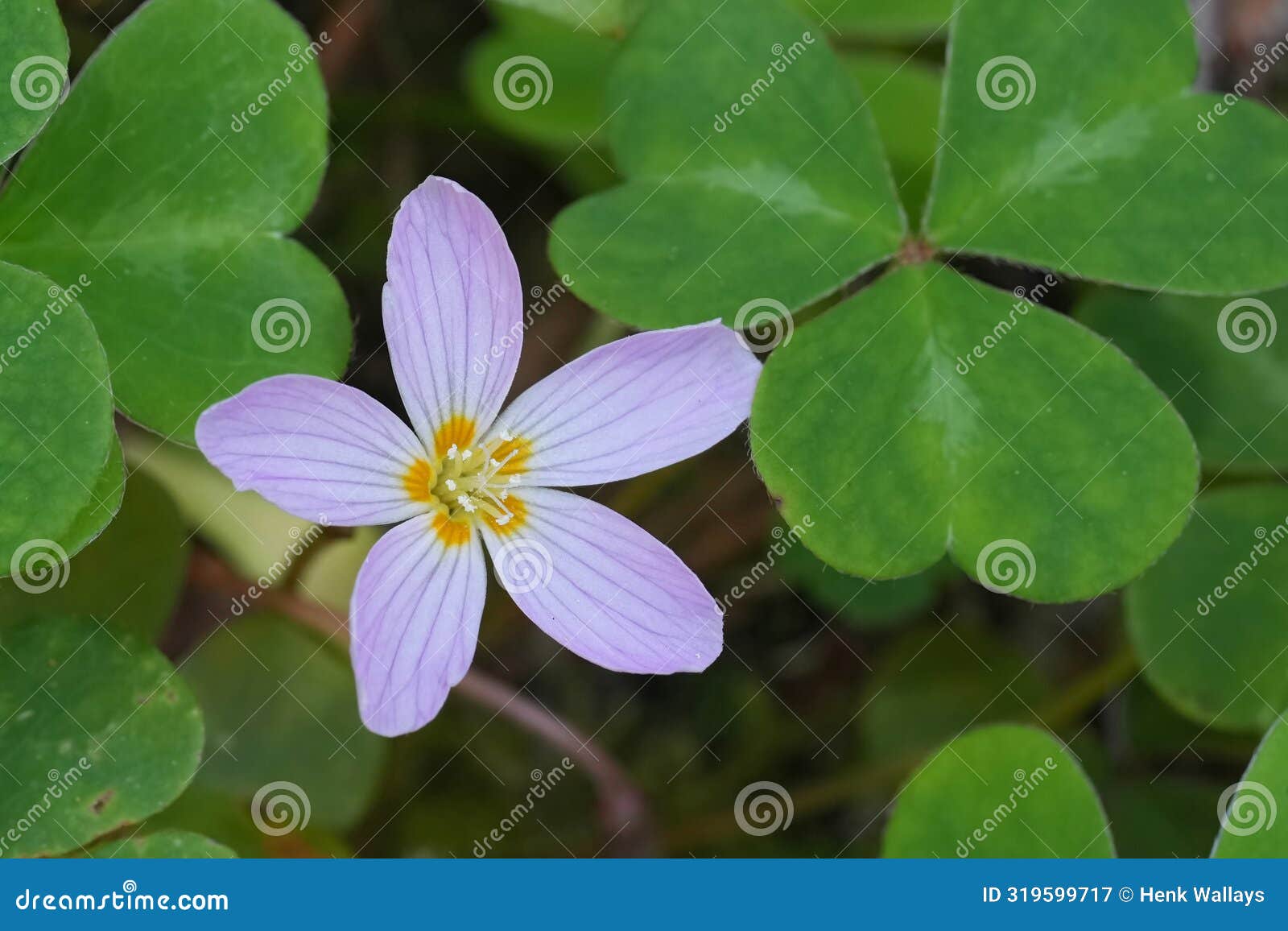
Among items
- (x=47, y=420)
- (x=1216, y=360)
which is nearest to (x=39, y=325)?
(x=47, y=420)

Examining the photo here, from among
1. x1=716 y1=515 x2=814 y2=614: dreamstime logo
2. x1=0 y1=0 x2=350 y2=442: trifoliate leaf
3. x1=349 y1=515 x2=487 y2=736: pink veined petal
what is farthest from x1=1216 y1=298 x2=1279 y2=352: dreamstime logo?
x1=0 y1=0 x2=350 y2=442: trifoliate leaf

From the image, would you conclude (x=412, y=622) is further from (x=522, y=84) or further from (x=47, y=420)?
(x=522, y=84)

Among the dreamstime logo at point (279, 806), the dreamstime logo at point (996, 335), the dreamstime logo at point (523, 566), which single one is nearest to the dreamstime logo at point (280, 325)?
the dreamstime logo at point (523, 566)

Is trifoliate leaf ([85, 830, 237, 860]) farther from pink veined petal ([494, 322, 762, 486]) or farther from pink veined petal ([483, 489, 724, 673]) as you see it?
pink veined petal ([494, 322, 762, 486])

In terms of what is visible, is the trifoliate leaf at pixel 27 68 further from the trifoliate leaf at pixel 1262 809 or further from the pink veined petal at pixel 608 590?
the trifoliate leaf at pixel 1262 809

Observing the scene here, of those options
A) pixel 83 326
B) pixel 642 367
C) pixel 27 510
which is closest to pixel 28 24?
pixel 83 326
